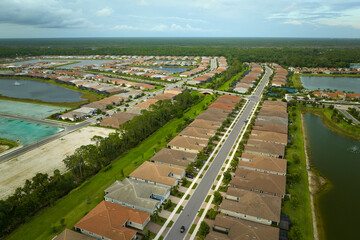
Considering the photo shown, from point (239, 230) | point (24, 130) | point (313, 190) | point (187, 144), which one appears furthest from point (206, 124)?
point (24, 130)

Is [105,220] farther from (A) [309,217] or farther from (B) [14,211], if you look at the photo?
(A) [309,217]

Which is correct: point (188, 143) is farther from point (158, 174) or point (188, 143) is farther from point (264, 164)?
point (264, 164)

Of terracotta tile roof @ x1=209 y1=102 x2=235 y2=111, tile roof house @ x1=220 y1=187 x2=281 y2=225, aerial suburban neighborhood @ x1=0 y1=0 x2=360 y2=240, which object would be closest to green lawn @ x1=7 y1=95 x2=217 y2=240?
aerial suburban neighborhood @ x1=0 y1=0 x2=360 y2=240

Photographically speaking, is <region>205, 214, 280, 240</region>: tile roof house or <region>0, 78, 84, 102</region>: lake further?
<region>0, 78, 84, 102</region>: lake

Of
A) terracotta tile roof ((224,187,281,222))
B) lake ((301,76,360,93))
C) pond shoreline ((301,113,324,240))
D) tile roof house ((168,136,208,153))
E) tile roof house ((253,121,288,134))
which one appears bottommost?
pond shoreline ((301,113,324,240))

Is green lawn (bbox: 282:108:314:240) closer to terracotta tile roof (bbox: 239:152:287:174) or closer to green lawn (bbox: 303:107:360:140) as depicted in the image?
terracotta tile roof (bbox: 239:152:287:174)

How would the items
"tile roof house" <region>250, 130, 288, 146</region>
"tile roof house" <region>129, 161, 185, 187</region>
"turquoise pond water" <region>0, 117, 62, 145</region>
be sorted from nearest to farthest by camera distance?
"tile roof house" <region>129, 161, 185, 187</region>, "tile roof house" <region>250, 130, 288, 146</region>, "turquoise pond water" <region>0, 117, 62, 145</region>
